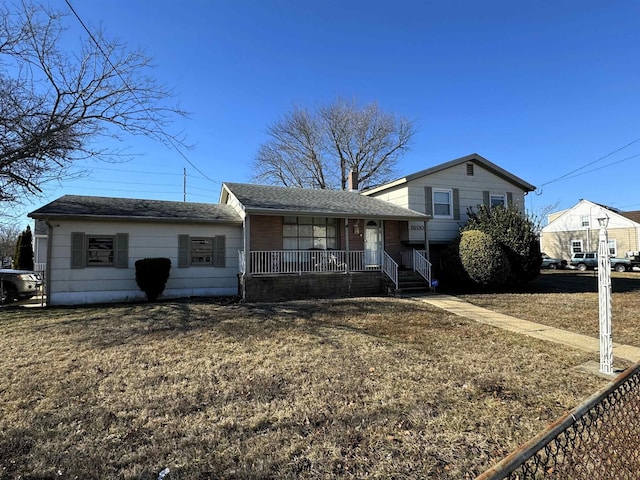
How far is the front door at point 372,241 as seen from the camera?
1426cm

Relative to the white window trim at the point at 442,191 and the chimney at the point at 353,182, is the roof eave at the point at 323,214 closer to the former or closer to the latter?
the white window trim at the point at 442,191

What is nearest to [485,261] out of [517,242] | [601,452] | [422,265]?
[517,242]

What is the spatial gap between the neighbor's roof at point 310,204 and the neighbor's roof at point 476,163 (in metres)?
1.00

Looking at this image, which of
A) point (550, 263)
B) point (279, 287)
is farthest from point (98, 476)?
point (550, 263)

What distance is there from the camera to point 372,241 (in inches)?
572

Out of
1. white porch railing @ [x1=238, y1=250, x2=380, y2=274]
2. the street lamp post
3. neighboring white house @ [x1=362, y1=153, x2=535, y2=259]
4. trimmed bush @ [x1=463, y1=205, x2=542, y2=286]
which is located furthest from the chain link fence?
neighboring white house @ [x1=362, y1=153, x2=535, y2=259]

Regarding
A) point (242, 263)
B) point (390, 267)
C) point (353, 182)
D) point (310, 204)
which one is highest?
point (353, 182)

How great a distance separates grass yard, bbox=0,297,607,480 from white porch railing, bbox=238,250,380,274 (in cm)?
496

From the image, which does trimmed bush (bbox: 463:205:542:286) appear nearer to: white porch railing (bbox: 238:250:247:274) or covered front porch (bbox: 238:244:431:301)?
covered front porch (bbox: 238:244:431:301)

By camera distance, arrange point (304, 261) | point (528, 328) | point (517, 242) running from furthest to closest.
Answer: point (304, 261) → point (517, 242) → point (528, 328)

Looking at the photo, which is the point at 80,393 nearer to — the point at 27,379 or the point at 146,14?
the point at 27,379

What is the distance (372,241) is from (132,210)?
348 inches

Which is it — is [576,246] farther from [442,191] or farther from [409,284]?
[409,284]

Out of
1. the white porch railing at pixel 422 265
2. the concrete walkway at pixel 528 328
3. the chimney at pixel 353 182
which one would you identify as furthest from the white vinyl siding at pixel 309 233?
the chimney at pixel 353 182
